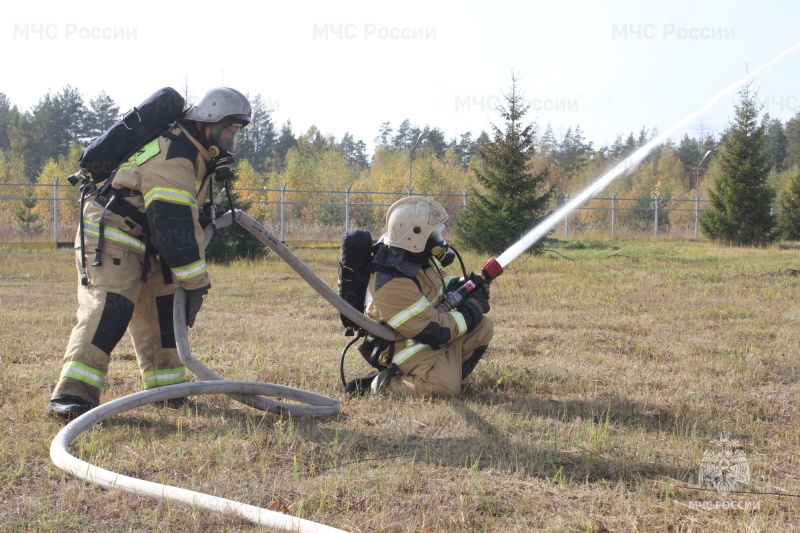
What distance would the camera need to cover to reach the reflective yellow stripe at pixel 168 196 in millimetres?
3998

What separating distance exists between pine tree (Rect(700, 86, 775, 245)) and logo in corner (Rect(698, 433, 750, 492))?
61.9 ft

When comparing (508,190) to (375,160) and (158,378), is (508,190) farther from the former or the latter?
(375,160)

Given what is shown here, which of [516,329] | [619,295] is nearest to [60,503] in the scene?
[516,329]

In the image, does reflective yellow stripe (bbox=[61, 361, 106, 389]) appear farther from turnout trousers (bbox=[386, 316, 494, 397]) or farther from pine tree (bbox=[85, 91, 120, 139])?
pine tree (bbox=[85, 91, 120, 139])

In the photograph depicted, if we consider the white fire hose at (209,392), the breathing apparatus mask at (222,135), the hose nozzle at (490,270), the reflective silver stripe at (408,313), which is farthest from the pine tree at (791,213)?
the breathing apparatus mask at (222,135)

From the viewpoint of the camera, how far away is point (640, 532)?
2785 millimetres

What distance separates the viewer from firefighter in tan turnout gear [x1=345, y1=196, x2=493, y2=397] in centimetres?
455

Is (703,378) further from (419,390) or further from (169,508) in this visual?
(169,508)

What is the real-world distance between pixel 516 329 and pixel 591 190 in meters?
2.24

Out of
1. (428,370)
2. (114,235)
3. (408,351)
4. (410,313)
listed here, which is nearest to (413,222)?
(410,313)

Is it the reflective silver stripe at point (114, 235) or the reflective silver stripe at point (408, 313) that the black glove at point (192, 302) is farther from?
the reflective silver stripe at point (408, 313)

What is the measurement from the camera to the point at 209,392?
4.23 m

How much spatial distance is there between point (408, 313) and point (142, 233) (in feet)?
5.73

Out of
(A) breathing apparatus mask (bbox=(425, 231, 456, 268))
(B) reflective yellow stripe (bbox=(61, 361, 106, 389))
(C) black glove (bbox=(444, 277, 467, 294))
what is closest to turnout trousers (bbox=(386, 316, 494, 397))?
(C) black glove (bbox=(444, 277, 467, 294))
